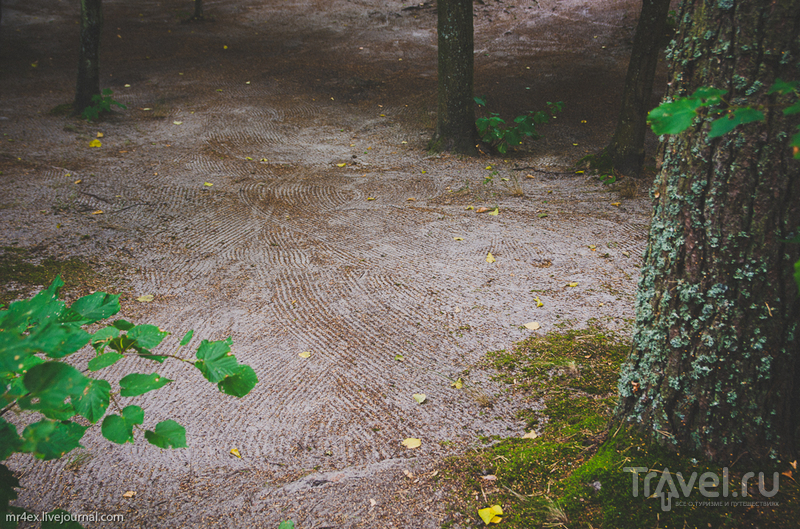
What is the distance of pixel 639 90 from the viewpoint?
5770mm

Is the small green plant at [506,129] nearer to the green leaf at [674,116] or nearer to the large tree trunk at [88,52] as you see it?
the green leaf at [674,116]

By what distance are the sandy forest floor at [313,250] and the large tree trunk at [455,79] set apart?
396 millimetres

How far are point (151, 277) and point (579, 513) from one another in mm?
3640

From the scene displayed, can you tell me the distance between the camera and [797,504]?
158 centimetres

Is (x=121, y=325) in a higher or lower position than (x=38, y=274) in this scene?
higher

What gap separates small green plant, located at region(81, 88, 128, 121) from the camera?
25.1 feet

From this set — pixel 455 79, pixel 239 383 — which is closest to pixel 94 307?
pixel 239 383

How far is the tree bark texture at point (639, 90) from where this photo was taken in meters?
5.43

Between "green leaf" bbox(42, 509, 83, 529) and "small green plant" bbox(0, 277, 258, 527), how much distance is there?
0.26 feet

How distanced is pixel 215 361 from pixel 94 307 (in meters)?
0.40

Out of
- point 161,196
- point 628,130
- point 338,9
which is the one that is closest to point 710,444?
point 628,130

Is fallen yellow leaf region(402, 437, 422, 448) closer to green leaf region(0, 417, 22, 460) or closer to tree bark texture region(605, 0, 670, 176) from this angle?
green leaf region(0, 417, 22, 460)

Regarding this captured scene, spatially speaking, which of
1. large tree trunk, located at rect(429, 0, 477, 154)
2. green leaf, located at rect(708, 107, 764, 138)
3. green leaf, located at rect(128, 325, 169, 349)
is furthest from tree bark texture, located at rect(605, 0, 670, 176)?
green leaf, located at rect(128, 325, 169, 349)

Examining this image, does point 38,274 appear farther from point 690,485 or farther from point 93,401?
point 690,485
